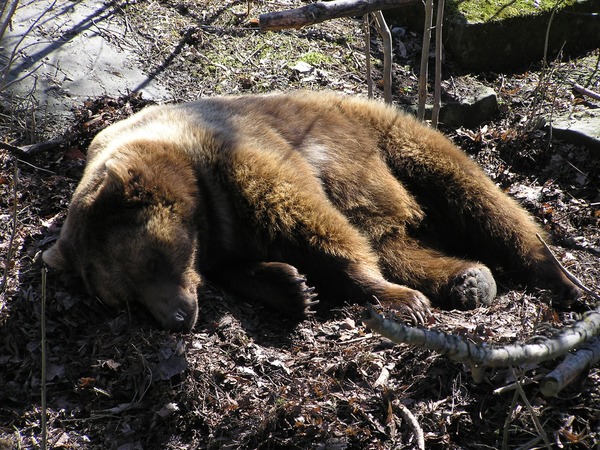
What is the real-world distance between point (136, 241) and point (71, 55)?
3474mm

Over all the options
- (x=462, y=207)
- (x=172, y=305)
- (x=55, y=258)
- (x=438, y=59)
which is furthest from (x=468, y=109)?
(x=55, y=258)

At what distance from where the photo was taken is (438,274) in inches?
200

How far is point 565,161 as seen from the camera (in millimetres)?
6430

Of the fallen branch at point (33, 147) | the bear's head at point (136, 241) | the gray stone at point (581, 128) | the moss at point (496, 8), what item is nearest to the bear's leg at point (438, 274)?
the bear's head at point (136, 241)

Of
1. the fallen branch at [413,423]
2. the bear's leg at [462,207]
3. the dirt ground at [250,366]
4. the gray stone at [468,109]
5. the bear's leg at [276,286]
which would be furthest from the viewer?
the gray stone at [468,109]

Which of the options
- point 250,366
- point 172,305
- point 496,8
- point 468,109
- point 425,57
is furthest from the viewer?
point 496,8

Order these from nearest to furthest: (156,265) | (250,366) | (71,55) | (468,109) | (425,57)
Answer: (250,366)
(156,265)
(425,57)
(71,55)
(468,109)

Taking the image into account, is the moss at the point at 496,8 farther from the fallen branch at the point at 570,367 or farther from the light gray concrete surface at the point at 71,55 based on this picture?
Answer: the fallen branch at the point at 570,367

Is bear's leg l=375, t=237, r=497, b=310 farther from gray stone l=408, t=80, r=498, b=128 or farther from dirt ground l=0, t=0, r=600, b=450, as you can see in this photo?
gray stone l=408, t=80, r=498, b=128

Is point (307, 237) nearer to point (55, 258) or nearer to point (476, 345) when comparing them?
point (55, 258)

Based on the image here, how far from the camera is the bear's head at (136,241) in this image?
4309mm

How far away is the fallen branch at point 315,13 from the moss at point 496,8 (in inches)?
117

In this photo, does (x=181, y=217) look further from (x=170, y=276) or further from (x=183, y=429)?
(x=183, y=429)

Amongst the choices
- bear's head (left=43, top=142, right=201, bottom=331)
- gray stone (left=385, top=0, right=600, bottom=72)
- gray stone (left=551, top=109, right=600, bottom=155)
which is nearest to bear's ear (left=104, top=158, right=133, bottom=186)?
bear's head (left=43, top=142, right=201, bottom=331)
